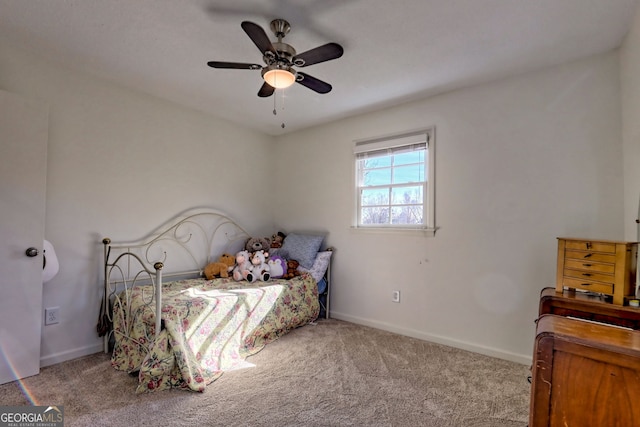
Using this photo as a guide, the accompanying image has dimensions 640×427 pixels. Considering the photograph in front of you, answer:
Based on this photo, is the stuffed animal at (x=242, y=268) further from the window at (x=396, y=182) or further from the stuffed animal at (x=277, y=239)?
the window at (x=396, y=182)

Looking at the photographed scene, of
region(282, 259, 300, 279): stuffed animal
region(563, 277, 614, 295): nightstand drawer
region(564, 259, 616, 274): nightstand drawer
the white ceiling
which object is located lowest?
region(282, 259, 300, 279): stuffed animal

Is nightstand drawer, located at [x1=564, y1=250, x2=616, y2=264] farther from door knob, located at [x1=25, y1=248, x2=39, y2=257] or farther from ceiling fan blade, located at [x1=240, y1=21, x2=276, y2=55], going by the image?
door knob, located at [x1=25, y1=248, x2=39, y2=257]

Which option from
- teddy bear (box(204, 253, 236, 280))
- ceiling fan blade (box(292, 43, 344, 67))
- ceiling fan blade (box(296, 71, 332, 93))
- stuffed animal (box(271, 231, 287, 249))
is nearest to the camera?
ceiling fan blade (box(292, 43, 344, 67))

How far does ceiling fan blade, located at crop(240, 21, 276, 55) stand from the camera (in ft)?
5.01

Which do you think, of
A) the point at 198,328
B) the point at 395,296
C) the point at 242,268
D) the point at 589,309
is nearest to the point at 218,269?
the point at 242,268

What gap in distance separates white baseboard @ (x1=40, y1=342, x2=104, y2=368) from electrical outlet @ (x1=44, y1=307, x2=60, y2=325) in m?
0.25

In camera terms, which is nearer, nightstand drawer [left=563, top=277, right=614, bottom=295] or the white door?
nightstand drawer [left=563, top=277, right=614, bottom=295]

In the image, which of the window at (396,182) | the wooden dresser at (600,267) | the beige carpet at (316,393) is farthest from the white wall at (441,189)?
the wooden dresser at (600,267)

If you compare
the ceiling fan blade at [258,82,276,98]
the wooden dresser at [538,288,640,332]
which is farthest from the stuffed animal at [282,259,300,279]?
the wooden dresser at [538,288,640,332]

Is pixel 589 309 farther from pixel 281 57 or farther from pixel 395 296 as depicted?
pixel 281 57

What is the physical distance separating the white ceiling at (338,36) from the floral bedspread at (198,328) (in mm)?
1817

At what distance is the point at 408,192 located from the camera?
318 cm

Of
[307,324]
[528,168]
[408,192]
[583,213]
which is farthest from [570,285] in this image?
[307,324]

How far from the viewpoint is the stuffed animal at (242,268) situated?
10.6 ft
